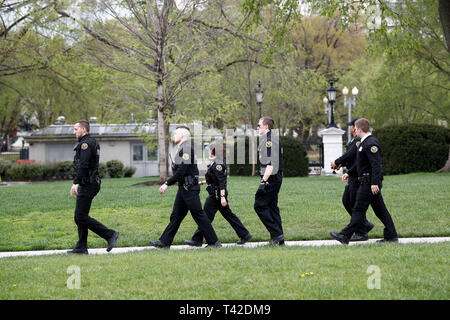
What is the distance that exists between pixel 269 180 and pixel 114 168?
76.5 feet

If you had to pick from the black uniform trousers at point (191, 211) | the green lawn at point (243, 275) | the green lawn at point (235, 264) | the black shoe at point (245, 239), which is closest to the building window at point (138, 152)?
the green lawn at point (235, 264)

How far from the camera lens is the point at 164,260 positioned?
263 inches

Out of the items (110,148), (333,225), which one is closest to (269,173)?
(333,225)

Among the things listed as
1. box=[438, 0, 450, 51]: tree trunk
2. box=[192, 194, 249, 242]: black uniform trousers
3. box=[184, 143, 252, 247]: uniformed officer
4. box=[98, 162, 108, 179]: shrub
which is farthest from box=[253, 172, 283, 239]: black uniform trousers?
box=[98, 162, 108, 179]: shrub

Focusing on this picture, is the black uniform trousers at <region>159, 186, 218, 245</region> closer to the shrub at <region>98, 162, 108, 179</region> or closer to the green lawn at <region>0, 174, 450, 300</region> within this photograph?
the green lawn at <region>0, 174, 450, 300</region>

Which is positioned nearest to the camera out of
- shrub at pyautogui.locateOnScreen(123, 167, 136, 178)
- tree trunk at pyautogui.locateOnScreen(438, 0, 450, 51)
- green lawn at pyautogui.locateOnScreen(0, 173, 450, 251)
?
green lawn at pyautogui.locateOnScreen(0, 173, 450, 251)

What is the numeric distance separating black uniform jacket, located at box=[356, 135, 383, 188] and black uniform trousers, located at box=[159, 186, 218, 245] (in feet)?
8.20

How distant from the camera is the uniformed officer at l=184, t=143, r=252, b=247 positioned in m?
8.34

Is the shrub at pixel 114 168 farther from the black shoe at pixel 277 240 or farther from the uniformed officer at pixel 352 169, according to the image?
the black shoe at pixel 277 240

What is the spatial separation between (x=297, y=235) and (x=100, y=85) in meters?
14.9

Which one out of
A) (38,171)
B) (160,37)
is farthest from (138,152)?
(160,37)

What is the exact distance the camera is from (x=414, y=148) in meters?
23.0

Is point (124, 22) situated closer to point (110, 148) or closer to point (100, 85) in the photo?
point (100, 85)

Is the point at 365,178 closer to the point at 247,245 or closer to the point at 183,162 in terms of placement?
the point at 247,245
